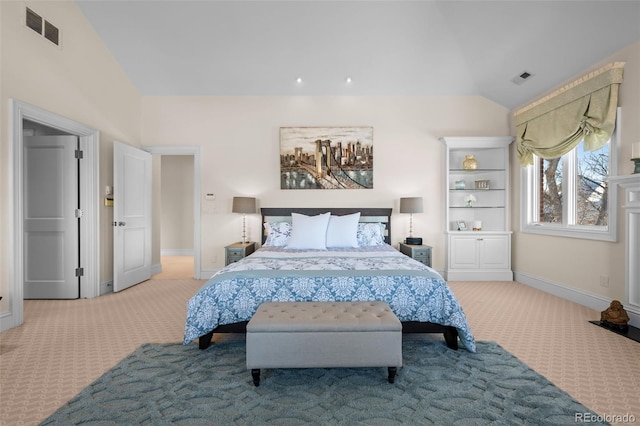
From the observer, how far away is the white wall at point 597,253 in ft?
11.2

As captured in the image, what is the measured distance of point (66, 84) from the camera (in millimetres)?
4012

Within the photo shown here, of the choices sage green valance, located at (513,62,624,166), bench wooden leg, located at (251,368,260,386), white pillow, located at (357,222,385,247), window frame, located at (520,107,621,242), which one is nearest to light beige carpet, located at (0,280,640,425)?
window frame, located at (520,107,621,242)

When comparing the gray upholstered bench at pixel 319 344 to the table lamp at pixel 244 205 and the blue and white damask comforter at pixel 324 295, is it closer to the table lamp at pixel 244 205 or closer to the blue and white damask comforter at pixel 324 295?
the blue and white damask comforter at pixel 324 295

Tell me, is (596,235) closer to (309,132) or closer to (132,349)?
(309,132)

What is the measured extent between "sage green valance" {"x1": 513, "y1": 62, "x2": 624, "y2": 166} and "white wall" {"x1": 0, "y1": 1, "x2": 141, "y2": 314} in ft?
20.1

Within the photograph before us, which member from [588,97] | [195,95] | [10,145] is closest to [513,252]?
[588,97]

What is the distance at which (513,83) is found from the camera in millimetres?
4832

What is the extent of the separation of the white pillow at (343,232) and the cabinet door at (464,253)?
181 cm

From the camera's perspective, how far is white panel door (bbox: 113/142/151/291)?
4.62m

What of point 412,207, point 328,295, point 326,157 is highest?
point 326,157

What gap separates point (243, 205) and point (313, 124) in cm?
179

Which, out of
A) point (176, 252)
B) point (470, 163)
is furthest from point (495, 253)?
point (176, 252)

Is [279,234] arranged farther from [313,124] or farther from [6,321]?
[6,321]

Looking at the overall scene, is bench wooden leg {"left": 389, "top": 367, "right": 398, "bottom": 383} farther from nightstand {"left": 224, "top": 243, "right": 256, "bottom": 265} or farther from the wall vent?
the wall vent
